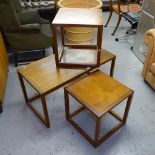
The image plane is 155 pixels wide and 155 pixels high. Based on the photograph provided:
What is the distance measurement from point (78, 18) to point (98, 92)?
2.02 ft

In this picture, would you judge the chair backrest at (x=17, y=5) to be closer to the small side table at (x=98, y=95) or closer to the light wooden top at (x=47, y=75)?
the light wooden top at (x=47, y=75)

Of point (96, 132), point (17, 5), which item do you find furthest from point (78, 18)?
point (17, 5)

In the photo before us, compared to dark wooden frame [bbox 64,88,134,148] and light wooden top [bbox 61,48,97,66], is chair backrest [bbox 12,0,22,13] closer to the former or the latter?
light wooden top [bbox 61,48,97,66]

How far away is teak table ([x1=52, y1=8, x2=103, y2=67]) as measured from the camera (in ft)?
4.54

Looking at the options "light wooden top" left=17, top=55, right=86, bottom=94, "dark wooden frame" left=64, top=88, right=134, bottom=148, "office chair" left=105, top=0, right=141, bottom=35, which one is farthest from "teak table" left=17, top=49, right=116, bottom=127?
"office chair" left=105, top=0, right=141, bottom=35

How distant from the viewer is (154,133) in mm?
1585

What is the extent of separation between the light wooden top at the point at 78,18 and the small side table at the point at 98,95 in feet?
1.49

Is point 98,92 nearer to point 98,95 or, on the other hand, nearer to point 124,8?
point 98,95

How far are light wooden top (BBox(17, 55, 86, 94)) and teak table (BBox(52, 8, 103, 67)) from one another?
81mm

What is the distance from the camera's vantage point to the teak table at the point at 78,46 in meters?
Result: 1.38

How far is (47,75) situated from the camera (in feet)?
5.15

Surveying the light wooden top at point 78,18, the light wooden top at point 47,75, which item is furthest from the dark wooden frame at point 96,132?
the light wooden top at point 78,18

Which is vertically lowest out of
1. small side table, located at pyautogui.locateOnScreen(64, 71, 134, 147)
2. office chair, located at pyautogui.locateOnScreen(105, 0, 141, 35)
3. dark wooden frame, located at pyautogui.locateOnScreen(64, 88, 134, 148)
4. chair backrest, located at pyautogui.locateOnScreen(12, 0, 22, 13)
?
dark wooden frame, located at pyautogui.locateOnScreen(64, 88, 134, 148)

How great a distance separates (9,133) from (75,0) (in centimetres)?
213
